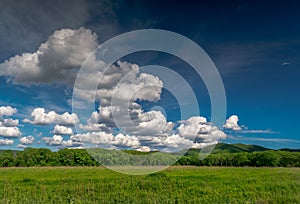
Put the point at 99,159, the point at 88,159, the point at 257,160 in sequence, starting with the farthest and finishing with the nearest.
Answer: the point at 257,160 → the point at 88,159 → the point at 99,159

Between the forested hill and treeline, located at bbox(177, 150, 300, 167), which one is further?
treeline, located at bbox(177, 150, 300, 167)

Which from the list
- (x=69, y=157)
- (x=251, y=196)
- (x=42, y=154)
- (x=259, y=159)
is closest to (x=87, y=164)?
(x=69, y=157)

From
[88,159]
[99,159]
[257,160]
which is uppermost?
[257,160]

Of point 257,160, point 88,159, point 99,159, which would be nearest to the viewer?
point 99,159

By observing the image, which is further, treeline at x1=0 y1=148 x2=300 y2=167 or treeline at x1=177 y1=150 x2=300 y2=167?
treeline at x1=177 y1=150 x2=300 y2=167

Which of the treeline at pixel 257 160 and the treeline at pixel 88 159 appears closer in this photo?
the treeline at pixel 88 159

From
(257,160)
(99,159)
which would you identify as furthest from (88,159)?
(257,160)

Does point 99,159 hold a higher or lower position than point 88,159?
higher

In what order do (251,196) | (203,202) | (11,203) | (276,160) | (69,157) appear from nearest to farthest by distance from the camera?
(11,203) → (203,202) → (251,196) → (276,160) → (69,157)

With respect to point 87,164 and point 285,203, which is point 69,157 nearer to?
point 87,164

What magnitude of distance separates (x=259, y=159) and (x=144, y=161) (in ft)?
108

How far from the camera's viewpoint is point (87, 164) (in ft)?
264

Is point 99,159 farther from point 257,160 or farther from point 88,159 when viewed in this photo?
point 257,160

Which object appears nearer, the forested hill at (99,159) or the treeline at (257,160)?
the forested hill at (99,159)
